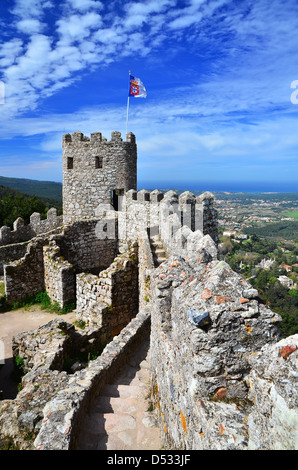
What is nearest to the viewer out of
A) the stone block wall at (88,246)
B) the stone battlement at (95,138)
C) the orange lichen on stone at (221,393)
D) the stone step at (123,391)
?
the orange lichen on stone at (221,393)

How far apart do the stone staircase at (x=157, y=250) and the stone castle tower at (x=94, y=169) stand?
155 inches

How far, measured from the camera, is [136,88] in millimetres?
13352

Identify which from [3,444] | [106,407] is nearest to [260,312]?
[106,407]

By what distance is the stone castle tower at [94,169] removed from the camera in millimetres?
12258

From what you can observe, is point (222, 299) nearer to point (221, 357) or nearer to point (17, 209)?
point (221, 357)

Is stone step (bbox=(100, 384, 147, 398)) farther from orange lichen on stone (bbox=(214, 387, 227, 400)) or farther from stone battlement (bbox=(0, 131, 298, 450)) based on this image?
orange lichen on stone (bbox=(214, 387, 227, 400))

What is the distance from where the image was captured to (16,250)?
47.1ft

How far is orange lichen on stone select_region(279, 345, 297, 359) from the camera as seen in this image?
1.72 meters

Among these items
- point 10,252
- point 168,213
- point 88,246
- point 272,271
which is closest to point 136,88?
point 88,246

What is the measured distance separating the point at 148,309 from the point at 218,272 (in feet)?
16.6

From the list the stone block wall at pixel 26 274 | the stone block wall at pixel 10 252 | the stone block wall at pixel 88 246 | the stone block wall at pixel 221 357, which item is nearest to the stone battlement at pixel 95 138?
the stone block wall at pixel 88 246

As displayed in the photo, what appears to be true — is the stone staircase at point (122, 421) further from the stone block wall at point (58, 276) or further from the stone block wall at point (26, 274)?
the stone block wall at point (26, 274)

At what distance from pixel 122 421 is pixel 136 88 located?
13.0m

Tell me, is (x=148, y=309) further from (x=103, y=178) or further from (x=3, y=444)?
(x=103, y=178)
